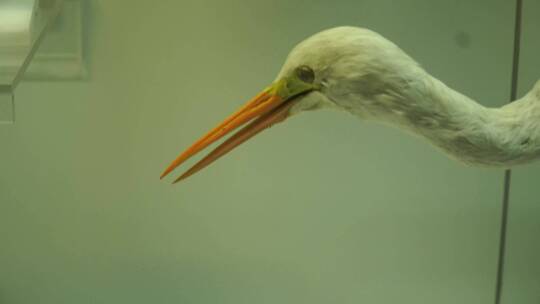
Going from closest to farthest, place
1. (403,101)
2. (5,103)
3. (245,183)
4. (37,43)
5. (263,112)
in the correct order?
1. (403,101)
2. (263,112)
3. (5,103)
4. (37,43)
5. (245,183)

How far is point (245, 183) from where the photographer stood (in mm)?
1431

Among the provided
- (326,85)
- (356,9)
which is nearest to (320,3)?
(356,9)

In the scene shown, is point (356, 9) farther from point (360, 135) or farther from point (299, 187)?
point (299, 187)

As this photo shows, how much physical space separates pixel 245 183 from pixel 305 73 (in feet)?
2.09

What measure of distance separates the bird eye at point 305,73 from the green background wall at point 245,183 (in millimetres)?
512

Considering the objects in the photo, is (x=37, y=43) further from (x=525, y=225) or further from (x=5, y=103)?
(x=525, y=225)

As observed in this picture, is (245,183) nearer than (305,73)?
No

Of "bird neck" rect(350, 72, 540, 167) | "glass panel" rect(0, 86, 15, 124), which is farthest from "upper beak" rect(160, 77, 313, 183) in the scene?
"glass panel" rect(0, 86, 15, 124)

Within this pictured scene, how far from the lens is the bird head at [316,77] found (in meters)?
0.78

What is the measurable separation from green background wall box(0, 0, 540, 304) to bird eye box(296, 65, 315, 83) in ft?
1.68

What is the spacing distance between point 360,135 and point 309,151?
0.42ft

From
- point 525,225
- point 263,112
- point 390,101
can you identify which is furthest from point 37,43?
point 525,225

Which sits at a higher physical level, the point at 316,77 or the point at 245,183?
the point at 316,77

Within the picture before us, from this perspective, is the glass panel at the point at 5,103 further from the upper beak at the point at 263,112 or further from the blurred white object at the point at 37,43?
the upper beak at the point at 263,112
